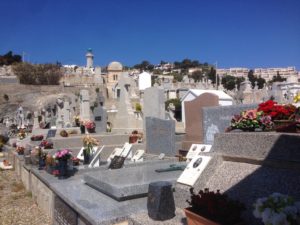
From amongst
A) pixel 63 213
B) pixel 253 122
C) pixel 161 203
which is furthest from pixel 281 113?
pixel 63 213

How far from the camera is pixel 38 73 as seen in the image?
63.0 metres

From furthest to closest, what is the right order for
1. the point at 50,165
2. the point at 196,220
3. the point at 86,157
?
the point at 86,157, the point at 50,165, the point at 196,220

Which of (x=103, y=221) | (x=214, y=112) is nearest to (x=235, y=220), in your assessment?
(x=103, y=221)

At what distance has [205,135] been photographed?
329 inches

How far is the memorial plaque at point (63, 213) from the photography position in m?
4.51

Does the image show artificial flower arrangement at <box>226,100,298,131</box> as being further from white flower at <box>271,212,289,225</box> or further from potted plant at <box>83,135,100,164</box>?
potted plant at <box>83,135,100,164</box>

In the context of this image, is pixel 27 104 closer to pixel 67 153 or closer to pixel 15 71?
pixel 15 71

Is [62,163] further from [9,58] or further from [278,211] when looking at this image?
[9,58]

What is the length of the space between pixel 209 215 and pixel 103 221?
147 cm

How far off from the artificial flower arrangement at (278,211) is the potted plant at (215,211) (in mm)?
471

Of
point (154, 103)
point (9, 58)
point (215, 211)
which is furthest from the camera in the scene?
point (9, 58)

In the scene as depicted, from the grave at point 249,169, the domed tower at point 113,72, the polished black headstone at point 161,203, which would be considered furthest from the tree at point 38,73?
the polished black headstone at point 161,203

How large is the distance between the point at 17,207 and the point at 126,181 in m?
3.32

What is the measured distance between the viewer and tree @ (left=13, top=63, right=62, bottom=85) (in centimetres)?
6159
